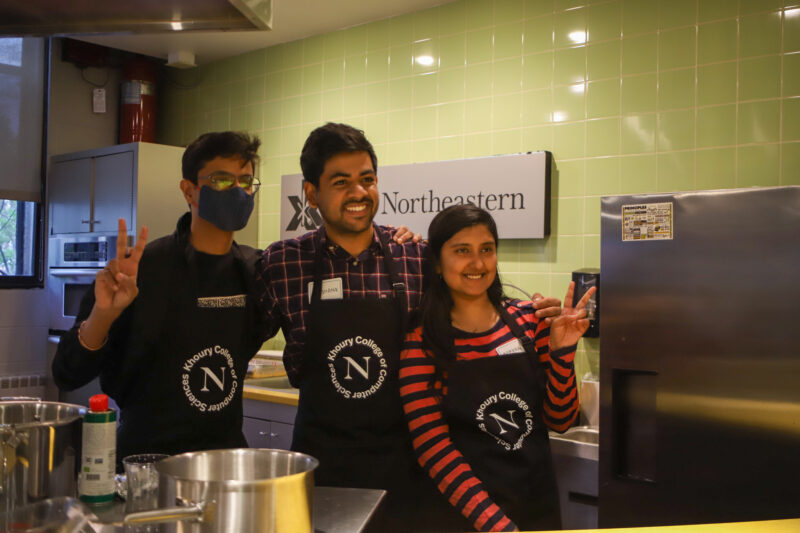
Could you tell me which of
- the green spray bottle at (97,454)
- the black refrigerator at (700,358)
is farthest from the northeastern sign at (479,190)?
the green spray bottle at (97,454)

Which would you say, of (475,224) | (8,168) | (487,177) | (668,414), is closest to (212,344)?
(475,224)

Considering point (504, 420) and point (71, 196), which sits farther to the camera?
point (71, 196)

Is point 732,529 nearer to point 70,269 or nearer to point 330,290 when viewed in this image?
point 330,290

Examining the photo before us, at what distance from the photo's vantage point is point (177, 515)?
867 millimetres

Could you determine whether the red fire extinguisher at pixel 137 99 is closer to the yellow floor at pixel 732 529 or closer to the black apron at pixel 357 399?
the black apron at pixel 357 399

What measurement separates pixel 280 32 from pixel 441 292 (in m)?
2.66

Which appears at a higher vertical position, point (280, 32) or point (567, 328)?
point (280, 32)

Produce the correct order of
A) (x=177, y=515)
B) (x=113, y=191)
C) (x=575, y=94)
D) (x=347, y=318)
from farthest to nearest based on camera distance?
(x=113, y=191) < (x=575, y=94) < (x=347, y=318) < (x=177, y=515)

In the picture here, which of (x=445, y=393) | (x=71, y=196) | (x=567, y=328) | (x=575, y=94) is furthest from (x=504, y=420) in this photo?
(x=71, y=196)

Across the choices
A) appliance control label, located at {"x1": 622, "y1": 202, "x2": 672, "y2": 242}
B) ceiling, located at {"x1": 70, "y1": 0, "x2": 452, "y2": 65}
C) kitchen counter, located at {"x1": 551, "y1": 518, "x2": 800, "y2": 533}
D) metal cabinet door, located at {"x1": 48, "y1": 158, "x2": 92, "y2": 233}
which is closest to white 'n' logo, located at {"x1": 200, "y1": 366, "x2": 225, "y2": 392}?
kitchen counter, located at {"x1": 551, "y1": 518, "x2": 800, "y2": 533}

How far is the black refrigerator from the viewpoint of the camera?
7.08 feet

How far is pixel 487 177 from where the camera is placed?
10.7 ft

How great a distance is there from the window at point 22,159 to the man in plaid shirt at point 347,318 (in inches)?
123

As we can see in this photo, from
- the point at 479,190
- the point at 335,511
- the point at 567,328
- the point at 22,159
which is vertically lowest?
the point at 335,511
